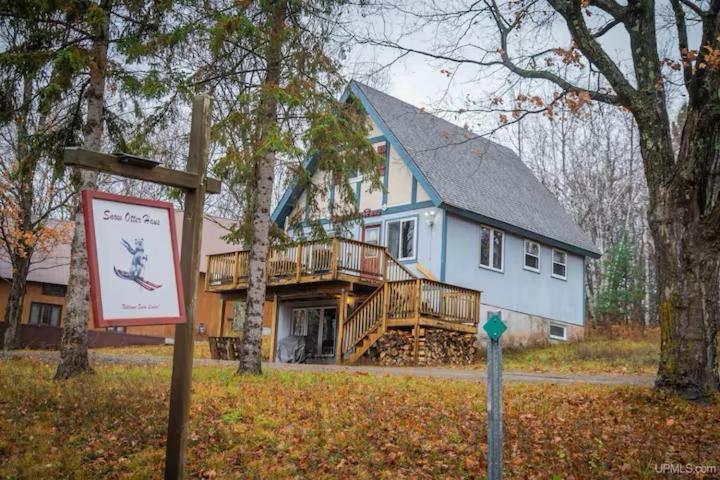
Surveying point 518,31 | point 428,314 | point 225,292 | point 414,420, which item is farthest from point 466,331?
point 414,420

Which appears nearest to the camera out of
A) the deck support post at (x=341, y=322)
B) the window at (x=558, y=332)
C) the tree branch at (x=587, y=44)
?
the tree branch at (x=587, y=44)

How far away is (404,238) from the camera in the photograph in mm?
23438

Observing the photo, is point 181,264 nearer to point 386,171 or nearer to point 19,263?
point 386,171

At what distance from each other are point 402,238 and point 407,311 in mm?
4221

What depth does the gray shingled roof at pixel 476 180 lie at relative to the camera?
23.3 metres

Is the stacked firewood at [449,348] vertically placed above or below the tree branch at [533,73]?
below

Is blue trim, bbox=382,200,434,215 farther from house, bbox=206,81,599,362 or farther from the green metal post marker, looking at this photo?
the green metal post marker

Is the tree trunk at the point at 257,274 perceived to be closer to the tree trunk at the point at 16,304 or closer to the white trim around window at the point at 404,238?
the white trim around window at the point at 404,238

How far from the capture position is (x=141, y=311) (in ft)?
15.9

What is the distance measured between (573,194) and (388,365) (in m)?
22.1

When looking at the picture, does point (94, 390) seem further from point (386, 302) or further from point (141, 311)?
point (386, 302)

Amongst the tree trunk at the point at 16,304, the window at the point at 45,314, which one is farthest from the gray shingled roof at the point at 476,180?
the window at the point at 45,314

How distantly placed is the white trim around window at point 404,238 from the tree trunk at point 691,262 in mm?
13475

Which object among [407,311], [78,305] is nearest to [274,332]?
[407,311]
